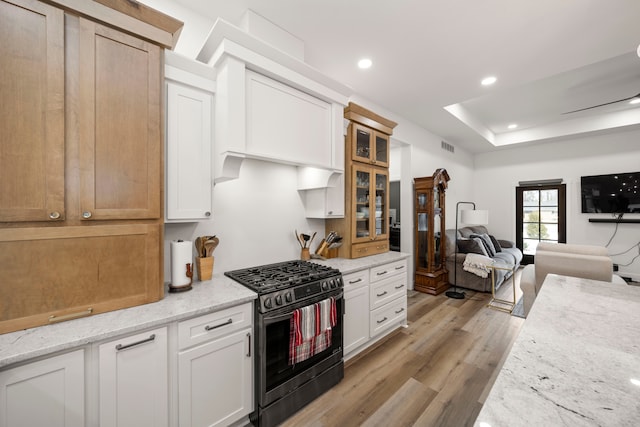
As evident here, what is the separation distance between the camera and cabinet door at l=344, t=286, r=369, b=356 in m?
2.41

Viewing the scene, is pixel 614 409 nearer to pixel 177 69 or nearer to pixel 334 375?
pixel 334 375

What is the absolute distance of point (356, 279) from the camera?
2506mm

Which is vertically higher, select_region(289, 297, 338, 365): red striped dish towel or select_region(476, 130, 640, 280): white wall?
select_region(476, 130, 640, 280): white wall

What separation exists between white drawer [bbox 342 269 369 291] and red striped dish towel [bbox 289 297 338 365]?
1.21ft

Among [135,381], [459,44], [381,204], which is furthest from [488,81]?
[135,381]

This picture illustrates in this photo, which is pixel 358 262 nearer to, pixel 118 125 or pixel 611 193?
pixel 118 125

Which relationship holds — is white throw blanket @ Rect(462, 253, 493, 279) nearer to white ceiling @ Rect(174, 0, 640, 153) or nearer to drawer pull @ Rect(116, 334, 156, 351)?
white ceiling @ Rect(174, 0, 640, 153)

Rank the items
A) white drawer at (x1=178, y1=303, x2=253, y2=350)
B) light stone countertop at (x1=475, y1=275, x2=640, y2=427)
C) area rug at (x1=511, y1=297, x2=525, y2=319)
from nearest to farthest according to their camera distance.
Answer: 1. light stone countertop at (x1=475, y1=275, x2=640, y2=427)
2. white drawer at (x1=178, y1=303, x2=253, y2=350)
3. area rug at (x1=511, y1=297, x2=525, y2=319)

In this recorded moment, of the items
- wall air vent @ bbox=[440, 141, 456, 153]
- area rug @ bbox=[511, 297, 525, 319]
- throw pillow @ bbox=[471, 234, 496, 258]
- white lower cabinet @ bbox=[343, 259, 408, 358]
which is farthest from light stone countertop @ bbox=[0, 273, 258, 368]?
wall air vent @ bbox=[440, 141, 456, 153]

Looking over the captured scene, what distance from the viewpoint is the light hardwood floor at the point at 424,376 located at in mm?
1842

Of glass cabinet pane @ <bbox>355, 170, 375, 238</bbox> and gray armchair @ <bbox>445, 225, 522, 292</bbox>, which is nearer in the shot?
glass cabinet pane @ <bbox>355, 170, 375, 238</bbox>

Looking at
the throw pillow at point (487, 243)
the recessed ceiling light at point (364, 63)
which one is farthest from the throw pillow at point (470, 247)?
the recessed ceiling light at point (364, 63)

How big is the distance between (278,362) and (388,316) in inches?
60.7

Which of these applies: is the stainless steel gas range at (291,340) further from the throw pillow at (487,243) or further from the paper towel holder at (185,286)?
the throw pillow at (487,243)
